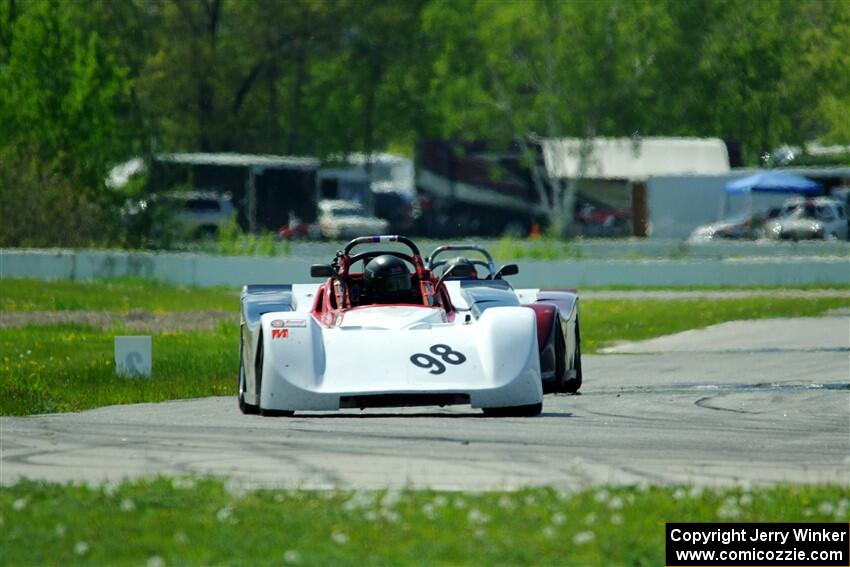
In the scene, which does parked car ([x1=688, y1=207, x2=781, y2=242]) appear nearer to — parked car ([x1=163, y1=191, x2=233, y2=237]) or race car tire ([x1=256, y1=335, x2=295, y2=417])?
parked car ([x1=163, y1=191, x2=233, y2=237])

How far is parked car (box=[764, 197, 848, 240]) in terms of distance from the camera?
177 ft

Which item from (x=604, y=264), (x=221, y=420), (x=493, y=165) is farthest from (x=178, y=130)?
(x=221, y=420)

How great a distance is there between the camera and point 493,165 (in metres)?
64.1

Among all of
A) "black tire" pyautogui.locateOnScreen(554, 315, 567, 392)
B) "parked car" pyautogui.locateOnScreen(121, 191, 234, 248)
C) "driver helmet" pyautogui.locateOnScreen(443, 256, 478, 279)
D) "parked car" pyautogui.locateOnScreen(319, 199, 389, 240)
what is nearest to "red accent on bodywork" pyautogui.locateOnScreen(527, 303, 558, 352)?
"black tire" pyautogui.locateOnScreen(554, 315, 567, 392)

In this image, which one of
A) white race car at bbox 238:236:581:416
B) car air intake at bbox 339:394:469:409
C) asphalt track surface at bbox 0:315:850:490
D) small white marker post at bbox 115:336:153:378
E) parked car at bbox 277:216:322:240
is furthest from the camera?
parked car at bbox 277:216:322:240

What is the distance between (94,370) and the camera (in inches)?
715

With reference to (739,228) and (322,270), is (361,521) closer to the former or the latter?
(322,270)

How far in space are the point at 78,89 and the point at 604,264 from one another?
1234cm

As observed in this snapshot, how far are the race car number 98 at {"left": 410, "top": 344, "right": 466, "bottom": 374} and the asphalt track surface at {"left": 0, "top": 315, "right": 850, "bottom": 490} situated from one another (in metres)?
0.38

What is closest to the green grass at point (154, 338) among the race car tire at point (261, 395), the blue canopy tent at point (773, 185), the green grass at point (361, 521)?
the race car tire at point (261, 395)

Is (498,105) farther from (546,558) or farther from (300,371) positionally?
(546,558)

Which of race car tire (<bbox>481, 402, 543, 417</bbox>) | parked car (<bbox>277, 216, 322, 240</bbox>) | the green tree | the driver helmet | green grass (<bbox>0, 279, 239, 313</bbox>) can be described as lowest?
parked car (<bbox>277, 216, 322, 240</bbox>)

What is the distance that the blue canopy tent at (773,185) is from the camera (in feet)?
185

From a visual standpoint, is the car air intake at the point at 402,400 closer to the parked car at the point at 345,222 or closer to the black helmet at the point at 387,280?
the black helmet at the point at 387,280
